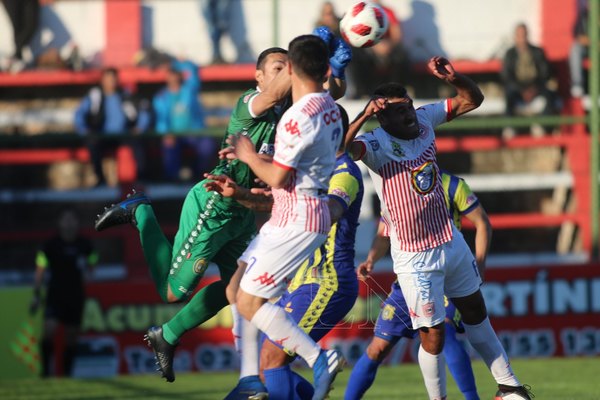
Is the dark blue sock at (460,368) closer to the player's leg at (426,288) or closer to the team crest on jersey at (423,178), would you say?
the player's leg at (426,288)

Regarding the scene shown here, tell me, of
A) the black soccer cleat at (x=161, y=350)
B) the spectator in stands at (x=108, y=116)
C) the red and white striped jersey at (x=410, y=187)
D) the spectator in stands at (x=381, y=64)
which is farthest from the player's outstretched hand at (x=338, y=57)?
the spectator in stands at (x=108, y=116)

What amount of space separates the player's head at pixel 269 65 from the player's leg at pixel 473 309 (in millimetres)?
1579

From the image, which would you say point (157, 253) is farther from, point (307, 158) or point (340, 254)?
point (307, 158)

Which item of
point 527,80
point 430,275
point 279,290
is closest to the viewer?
point 279,290

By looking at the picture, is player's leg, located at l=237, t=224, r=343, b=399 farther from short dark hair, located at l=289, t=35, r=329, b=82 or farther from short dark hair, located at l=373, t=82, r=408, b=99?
short dark hair, located at l=373, t=82, r=408, b=99

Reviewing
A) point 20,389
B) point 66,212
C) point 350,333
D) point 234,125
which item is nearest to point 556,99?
point 350,333

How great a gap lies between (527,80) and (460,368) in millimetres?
7723

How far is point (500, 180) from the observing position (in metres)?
15.7

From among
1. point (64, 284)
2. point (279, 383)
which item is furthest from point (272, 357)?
point (64, 284)

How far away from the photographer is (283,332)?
6.87 m

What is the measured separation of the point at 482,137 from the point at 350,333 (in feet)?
12.3

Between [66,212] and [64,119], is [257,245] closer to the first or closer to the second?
[66,212]

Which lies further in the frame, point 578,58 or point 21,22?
point 21,22

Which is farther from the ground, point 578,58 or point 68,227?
point 578,58
